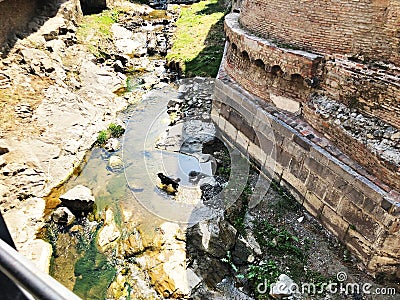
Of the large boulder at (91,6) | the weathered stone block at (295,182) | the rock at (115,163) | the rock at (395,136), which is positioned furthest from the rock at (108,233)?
the large boulder at (91,6)

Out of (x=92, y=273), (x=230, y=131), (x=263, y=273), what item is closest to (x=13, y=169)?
(x=92, y=273)

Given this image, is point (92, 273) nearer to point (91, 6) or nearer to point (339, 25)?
point (339, 25)

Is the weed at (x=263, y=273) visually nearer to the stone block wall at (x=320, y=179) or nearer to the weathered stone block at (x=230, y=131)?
the stone block wall at (x=320, y=179)

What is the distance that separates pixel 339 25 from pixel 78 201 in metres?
6.55

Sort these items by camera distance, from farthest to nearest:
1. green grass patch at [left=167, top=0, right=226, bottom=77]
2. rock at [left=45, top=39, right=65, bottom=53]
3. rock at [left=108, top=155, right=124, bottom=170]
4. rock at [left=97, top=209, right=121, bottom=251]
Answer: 1. green grass patch at [left=167, top=0, right=226, bottom=77]
2. rock at [left=45, top=39, right=65, bottom=53]
3. rock at [left=108, top=155, right=124, bottom=170]
4. rock at [left=97, top=209, right=121, bottom=251]

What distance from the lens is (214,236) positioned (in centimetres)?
642

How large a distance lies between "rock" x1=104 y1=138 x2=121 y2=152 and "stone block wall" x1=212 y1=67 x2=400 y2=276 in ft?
11.5

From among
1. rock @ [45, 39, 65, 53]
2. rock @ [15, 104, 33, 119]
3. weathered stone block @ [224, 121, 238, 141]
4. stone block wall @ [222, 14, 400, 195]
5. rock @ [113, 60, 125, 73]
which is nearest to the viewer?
stone block wall @ [222, 14, 400, 195]

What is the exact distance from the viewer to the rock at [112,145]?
943 centimetres

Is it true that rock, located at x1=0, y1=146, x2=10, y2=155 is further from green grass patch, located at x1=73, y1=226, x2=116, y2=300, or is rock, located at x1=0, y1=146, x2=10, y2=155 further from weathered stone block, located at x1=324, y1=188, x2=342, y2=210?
weathered stone block, located at x1=324, y1=188, x2=342, y2=210

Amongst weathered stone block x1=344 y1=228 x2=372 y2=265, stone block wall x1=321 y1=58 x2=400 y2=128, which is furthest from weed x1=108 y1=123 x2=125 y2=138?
weathered stone block x1=344 y1=228 x2=372 y2=265

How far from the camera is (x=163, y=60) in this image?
49.0 feet

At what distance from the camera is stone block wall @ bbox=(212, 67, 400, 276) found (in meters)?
5.03

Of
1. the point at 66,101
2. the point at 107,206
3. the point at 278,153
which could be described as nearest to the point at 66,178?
the point at 107,206
